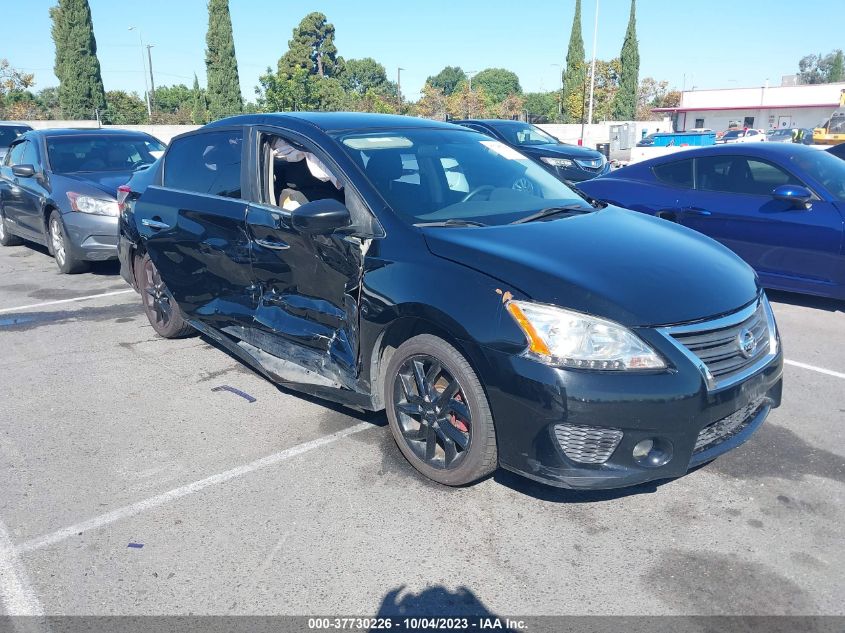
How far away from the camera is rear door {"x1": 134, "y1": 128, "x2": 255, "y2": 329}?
4.53 metres

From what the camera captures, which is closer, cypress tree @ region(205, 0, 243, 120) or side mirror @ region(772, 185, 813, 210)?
side mirror @ region(772, 185, 813, 210)

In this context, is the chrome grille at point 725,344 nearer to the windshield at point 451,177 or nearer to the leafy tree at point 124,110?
the windshield at point 451,177

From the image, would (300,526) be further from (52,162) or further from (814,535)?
(52,162)

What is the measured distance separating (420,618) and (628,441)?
3.58 ft

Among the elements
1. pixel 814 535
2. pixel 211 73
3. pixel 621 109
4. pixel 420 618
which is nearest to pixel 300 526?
pixel 420 618

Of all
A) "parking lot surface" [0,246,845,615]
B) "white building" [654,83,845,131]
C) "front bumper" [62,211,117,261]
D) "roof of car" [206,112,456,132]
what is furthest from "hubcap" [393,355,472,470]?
"white building" [654,83,845,131]

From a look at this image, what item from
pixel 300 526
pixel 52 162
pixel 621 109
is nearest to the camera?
pixel 300 526

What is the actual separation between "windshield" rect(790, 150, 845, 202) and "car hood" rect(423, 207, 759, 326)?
10.8 ft

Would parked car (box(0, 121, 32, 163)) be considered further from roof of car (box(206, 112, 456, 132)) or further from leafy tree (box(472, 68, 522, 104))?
leafy tree (box(472, 68, 522, 104))

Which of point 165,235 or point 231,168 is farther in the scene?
point 165,235

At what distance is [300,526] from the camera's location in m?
3.18

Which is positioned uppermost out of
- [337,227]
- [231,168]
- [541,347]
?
[231,168]

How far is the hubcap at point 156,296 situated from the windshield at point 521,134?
32.1 feet

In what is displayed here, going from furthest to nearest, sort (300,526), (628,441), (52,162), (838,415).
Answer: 1. (52,162)
2. (838,415)
3. (300,526)
4. (628,441)
